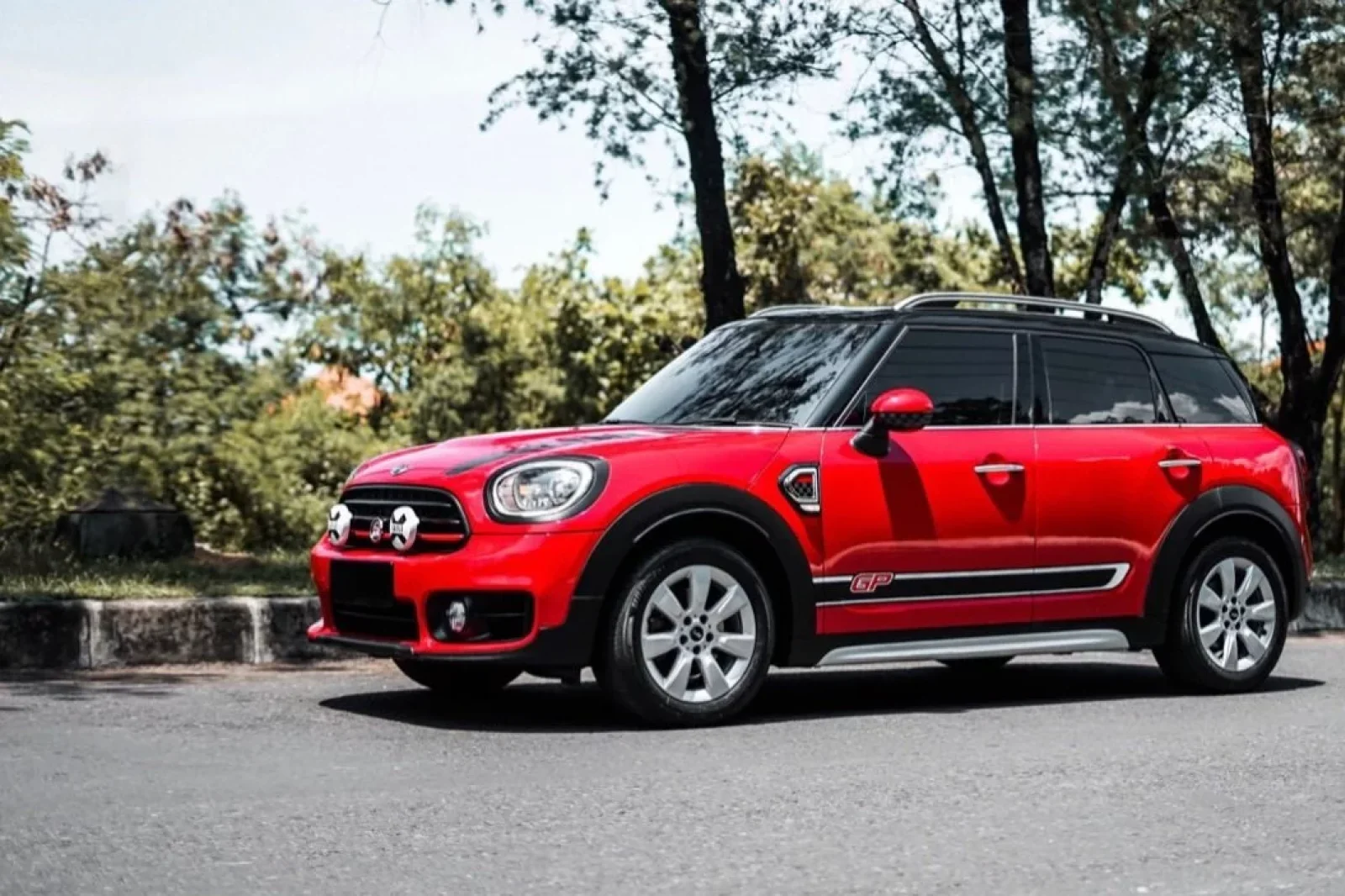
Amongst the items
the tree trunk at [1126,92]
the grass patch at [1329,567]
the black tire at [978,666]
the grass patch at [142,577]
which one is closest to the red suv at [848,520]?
the black tire at [978,666]

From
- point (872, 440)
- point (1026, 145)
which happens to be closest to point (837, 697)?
point (872, 440)

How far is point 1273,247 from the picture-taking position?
21594 mm

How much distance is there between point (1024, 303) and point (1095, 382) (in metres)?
0.49

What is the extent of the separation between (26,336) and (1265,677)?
8169mm

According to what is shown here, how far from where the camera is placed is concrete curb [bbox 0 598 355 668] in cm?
1014

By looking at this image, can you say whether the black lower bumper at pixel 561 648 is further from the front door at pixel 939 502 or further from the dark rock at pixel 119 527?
the dark rock at pixel 119 527

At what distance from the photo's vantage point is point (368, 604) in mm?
8328

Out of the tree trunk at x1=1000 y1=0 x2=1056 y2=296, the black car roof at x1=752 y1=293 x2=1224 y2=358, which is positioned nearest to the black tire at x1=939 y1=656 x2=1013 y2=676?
the black car roof at x1=752 y1=293 x2=1224 y2=358

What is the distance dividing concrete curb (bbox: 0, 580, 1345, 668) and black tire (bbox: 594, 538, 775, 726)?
3168 mm

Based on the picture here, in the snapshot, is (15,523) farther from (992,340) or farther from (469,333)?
(469,333)

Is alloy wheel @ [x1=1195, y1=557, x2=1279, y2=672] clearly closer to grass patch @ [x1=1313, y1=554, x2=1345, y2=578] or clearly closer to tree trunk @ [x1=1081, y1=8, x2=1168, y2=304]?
grass patch @ [x1=1313, y1=554, x2=1345, y2=578]

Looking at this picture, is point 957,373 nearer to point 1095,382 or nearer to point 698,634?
point 1095,382

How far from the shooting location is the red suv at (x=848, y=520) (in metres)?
7.94

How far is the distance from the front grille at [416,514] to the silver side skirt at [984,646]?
158 cm
